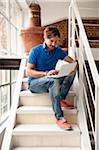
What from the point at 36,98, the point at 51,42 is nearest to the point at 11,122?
the point at 36,98

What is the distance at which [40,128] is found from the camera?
9.17 feet

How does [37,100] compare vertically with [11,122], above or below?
above

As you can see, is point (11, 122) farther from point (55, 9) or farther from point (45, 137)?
point (55, 9)

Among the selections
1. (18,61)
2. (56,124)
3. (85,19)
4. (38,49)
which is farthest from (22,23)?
(56,124)

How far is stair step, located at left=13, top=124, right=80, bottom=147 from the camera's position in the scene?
2695mm

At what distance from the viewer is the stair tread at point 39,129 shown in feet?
8.84

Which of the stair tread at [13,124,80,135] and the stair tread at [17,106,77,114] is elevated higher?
the stair tread at [17,106,77,114]

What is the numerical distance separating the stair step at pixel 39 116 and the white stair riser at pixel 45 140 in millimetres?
276

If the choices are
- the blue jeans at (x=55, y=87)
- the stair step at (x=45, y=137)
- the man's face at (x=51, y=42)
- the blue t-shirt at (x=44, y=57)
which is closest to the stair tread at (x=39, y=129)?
the stair step at (x=45, y=137)

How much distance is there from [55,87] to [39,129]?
1.55 ft

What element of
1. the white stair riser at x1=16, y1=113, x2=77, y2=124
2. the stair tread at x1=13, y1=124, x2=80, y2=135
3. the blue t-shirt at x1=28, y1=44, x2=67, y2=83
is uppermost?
the blue t-shirt at x1=28, y1=44, x2=67, y2=83

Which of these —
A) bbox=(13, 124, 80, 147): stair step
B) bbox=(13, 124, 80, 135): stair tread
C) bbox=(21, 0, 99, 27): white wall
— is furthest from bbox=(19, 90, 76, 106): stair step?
bbox=(21, 0, 99, 27): white wall

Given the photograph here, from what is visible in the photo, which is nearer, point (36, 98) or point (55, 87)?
point (55, 87)

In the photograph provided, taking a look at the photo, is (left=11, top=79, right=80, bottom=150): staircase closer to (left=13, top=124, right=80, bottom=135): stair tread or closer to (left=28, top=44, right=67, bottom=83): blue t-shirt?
(left=13, top=124, right=80, bottom=135): stair tread
